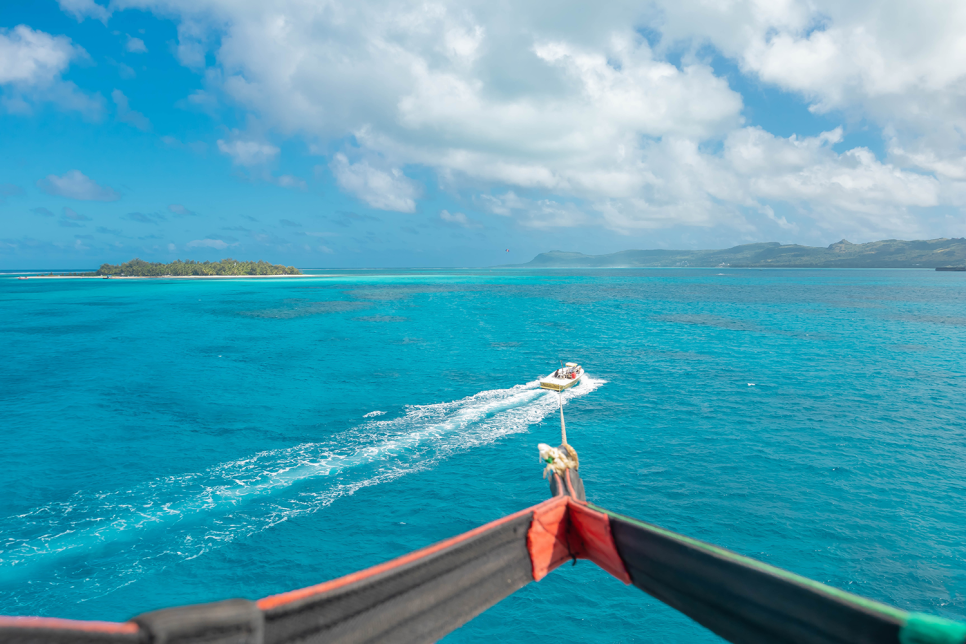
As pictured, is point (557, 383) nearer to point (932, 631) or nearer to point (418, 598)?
point (418, 598)

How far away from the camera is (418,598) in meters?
4.09

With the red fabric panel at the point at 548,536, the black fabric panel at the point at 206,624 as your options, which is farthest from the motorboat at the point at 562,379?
the black fabric panel at the point at 206,624

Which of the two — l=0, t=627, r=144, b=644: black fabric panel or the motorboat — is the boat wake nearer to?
the motorboat

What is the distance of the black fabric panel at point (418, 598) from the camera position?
3.28 metres

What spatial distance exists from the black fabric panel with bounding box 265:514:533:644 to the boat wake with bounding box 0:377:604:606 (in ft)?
64.6

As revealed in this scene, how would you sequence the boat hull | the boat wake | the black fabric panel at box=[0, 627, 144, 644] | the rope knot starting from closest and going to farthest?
1. the black fabric panel at box=[0, 627, 144, 644]
2. the rope knot
3. the boat wake
4. the boat hull

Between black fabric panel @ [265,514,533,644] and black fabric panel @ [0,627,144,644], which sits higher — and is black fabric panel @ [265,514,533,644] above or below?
below

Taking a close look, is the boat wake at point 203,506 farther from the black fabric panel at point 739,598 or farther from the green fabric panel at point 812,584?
the green fabric panel at point 812,584

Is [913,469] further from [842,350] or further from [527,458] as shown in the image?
[842,350]

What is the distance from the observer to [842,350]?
5597cm

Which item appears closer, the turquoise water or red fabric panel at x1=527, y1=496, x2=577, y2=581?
red fabric panel at x1=527, y1=496, x2=577, y2=581

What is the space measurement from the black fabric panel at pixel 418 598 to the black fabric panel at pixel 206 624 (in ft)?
0.97

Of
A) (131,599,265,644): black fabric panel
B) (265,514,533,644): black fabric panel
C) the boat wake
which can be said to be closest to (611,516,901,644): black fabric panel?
(265,514,533,644): black fabric panel

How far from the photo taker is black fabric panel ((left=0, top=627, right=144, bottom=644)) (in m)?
2.22
